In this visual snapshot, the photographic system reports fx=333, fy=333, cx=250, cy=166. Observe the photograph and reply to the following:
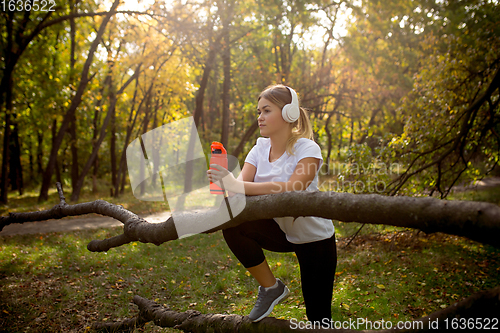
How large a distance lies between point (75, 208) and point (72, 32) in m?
12.3

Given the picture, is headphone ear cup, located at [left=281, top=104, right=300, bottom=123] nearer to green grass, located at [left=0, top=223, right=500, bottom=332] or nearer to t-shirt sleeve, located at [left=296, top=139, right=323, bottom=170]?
t-shirt sleeve, located at [left=296, top=139, right=323, bottom=170]

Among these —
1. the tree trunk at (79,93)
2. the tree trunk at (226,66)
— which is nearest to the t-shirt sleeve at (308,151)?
the tree trunk at (226,66)

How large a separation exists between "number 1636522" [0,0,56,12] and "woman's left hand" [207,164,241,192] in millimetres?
9171

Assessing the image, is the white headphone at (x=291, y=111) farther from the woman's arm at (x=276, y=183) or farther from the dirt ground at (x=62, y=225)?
the dirt ground at (x=62, y=225)

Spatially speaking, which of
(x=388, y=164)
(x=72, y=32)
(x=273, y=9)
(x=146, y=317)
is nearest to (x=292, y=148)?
(x=146, y=317)

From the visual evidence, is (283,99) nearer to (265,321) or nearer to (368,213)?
(368,213)

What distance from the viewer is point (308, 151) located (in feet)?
7.13

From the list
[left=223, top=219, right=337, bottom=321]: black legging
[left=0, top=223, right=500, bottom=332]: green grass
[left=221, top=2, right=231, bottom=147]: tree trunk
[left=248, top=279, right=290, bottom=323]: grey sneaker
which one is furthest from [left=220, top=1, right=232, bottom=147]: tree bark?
[left=248, top=279, right=290, bottom=323]: grey sneaker

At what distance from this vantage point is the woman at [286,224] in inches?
85.3

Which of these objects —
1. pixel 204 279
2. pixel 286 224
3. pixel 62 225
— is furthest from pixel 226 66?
pixel 286 224

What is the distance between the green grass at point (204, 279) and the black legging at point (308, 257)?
1.92m

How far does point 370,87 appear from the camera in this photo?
1267 centimetres

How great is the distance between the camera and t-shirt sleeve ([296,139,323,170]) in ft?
7.07

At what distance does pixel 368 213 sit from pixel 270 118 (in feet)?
3.59
